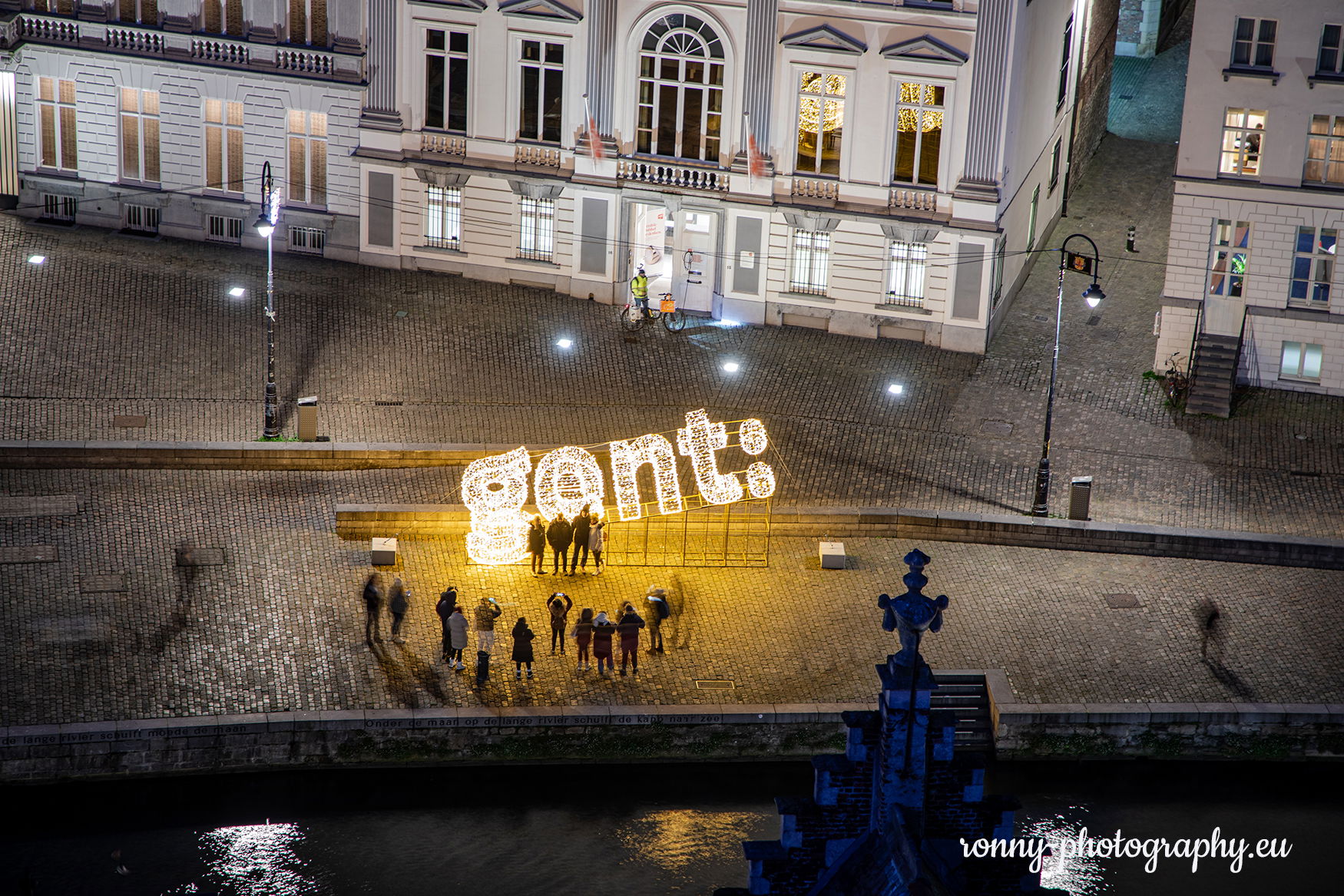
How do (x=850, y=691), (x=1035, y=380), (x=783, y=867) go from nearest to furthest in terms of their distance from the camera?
(x=783, y=867) → (x=850, y=691) → (x=1035, y=380)

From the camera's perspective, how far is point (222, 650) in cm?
4044

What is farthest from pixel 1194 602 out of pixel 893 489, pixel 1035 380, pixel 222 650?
pixel 222 650

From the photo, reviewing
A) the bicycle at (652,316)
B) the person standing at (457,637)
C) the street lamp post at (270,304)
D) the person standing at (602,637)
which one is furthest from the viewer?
the bicycle at (652,316)

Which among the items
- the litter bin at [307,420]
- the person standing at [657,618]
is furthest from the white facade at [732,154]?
the person standing at [657,618]

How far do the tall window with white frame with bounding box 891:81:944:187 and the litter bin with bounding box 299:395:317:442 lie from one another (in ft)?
56.8

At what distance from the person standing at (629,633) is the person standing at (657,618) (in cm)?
92

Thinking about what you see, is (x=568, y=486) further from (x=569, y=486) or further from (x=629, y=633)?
(x=629, y=633)

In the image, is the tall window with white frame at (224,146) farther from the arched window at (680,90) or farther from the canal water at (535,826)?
the canal water at (535,826)

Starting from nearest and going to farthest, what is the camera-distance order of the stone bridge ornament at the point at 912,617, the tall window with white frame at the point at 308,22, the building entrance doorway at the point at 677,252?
the stone bridge ornament at the point at 912,617 → the building entrance doorway at the point at 677,252 → the tall window with white frame at the point at 308,22

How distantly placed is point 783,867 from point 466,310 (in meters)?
38.4

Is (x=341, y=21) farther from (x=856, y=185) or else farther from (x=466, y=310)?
(x=856, y=185)

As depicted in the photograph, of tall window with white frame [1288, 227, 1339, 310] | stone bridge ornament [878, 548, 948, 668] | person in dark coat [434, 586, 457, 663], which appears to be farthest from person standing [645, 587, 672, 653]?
stone bridge ornament [878, 548, 948, 668]

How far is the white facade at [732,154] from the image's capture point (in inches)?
2160

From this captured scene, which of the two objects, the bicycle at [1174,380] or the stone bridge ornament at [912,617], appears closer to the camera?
the stone bridge ornament at [912,617]
